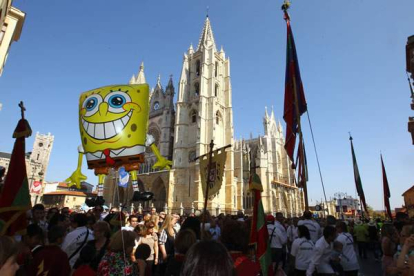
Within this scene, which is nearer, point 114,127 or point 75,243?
point 75,243

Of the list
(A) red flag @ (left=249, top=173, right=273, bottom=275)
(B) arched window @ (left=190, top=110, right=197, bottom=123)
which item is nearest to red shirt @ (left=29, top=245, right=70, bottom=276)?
(A) red flag @ (left=249, top=173, right=273, bottom=275)

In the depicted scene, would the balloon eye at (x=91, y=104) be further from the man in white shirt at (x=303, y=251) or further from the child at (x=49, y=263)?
the man in white shirt at (x=303, y=251)

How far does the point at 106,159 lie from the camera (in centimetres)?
451

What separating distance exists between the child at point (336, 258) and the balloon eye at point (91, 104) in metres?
5.20

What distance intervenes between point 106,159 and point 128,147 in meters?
0.47

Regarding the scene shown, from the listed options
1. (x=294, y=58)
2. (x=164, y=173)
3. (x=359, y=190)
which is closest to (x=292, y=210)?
(x=164, y=173)

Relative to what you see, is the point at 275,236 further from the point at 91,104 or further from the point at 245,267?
the point at 91,104

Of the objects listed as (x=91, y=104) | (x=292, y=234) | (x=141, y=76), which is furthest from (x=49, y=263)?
(x=141, y=76)

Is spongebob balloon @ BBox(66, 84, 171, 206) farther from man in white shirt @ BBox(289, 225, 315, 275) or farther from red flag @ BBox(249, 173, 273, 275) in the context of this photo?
man in white shirt @ BBox(289, 225, 315, 275)

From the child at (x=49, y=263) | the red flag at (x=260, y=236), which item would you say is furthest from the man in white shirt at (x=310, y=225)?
the child at (x=49, y=263)

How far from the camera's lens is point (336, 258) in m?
3.80

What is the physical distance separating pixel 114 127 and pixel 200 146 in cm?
2016

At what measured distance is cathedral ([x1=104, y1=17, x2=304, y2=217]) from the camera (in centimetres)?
2498

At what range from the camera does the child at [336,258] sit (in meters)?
3.75
